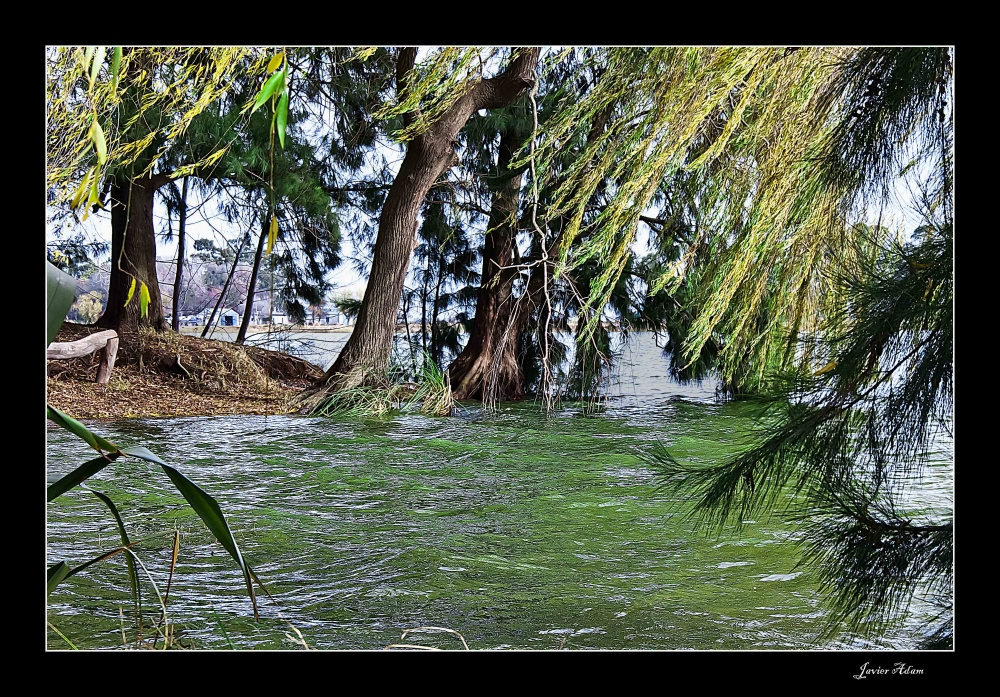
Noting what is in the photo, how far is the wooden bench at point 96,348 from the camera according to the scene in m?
1.77

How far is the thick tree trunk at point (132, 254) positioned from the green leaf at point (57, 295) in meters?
0.82

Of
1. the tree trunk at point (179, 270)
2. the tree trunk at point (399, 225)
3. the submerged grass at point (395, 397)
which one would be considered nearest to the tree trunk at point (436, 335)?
the submerged grass at point (395, 397)

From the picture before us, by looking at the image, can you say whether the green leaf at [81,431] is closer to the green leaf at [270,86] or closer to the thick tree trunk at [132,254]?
the green leaf at [270,86]

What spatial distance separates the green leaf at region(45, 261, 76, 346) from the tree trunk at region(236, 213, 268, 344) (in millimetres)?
955

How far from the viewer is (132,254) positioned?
5.72 feet

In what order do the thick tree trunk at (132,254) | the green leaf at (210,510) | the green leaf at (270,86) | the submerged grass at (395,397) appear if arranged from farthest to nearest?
the submerged grass at (395,397) → the thick tree trunk at (132,254) → the green leaf at (210,510) → the green leaf at (270,86)

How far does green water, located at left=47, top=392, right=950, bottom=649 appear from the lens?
1.47 meters

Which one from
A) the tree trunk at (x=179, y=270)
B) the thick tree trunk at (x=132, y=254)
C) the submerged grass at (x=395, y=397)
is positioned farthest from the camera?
the submerged grass at (x=395, y=397)

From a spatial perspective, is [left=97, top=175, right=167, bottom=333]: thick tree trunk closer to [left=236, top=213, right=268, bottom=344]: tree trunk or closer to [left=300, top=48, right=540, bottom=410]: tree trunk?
[left=236, top=213, right=268, bottom=344]: tree trunk

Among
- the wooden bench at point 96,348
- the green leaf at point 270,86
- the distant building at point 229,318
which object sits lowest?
the wooden bench at point 96,348

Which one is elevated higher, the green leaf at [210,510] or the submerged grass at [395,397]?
the submerged grass at [395,397]
